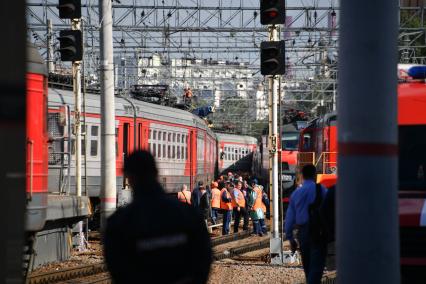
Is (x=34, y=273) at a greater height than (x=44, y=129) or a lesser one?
lesser

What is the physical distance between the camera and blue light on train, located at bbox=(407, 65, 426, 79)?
11.4 m

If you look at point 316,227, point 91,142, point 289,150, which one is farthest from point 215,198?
point 316,227

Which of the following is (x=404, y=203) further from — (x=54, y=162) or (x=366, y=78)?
(x=54, y=162)

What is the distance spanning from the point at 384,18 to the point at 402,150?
19.2 feet

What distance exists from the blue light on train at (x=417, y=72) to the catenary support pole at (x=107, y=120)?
14.3 feet

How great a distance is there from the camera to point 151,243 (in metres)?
4.96

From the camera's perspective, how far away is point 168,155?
29.0m

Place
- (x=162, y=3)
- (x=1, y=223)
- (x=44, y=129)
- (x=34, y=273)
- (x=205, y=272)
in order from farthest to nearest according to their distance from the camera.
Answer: (x=162, y=3)
(x=34, y=273)
(x=44, y=129)
(x=205, y=272)
(x=1, y=223)

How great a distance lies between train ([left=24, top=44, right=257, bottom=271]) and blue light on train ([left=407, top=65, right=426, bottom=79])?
4.96 m

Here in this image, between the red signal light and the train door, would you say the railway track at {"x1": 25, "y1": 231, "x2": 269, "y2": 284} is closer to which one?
the red signal light

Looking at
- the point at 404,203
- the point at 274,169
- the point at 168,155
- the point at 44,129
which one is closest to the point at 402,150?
the point at 404,203

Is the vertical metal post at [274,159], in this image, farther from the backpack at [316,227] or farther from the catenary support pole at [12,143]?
the catenary support pole at [12,143]

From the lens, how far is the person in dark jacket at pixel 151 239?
4.97m

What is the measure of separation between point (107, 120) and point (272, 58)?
477 centimetres
